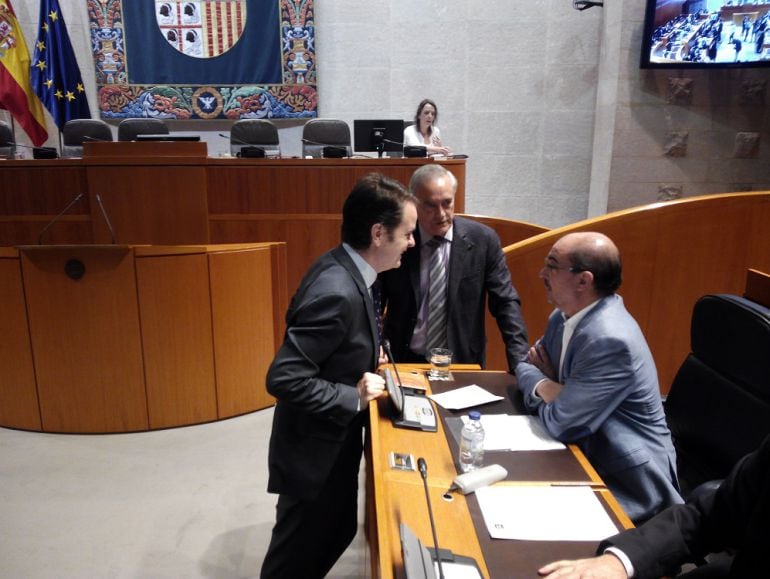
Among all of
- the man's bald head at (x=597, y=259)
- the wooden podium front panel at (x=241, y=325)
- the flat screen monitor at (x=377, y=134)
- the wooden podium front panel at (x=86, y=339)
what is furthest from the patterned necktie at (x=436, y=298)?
the flat screen monitor at (x=377, y=134)

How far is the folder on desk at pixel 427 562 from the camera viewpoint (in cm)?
107

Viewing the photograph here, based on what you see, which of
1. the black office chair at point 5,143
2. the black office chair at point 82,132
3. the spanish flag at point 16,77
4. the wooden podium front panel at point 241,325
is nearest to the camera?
the wooden podium front panel at point 241,325

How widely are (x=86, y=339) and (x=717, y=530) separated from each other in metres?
3.22

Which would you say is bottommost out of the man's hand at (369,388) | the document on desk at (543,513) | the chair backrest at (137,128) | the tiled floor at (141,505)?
the tiled floor at (141,505)

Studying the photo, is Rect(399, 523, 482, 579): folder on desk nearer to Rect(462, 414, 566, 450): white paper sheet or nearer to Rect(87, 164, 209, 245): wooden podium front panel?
Rect(462, 414, 566, 450): white paper sheet

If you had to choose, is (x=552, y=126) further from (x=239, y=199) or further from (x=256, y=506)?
(x=256, y=506)

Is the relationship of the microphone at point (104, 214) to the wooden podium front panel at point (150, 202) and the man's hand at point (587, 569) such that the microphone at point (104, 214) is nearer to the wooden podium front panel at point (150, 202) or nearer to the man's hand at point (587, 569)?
the wooden podium front panel at point (150, 202)

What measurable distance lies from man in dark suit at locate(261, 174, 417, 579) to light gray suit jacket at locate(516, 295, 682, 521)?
56 centimetres

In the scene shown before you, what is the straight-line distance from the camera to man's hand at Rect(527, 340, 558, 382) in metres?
2.01

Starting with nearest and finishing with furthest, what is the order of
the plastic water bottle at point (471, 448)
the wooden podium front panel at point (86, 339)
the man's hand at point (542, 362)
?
the plastic water bottle at point (471, 448)
the man's hand at point (542, 362)
the wooden podium front panel at point (86, 339)

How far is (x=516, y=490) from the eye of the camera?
56.2 inches

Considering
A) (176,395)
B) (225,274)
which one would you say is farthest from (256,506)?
(225,274)

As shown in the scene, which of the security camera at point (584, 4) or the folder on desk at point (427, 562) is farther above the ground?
the security camera at point (584, 4)

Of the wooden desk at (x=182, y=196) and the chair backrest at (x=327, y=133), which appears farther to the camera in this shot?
the chair backrest at (x=327, y=133)
